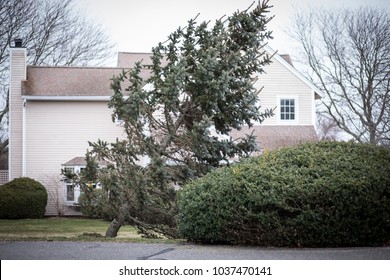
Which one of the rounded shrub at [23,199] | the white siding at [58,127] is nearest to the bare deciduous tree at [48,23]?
the rounded shrub at [23,199]

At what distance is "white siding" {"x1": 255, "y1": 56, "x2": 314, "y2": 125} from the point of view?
797 inches

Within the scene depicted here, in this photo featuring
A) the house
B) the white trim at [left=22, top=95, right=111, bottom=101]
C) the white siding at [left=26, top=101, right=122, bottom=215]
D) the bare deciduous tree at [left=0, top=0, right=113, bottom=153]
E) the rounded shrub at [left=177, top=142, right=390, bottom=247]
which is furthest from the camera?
the white siding at [left=26, top=101, right=122, bottom=215]

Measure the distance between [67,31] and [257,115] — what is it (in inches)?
150

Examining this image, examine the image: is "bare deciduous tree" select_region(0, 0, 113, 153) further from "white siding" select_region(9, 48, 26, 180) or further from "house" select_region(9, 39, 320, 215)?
"white siding" select_region(9, 48, 26, 180)

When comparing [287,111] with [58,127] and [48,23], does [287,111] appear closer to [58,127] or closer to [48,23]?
[58,127]

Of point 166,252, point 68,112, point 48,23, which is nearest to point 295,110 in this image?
point 68,112

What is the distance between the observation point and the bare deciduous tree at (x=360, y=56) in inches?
407

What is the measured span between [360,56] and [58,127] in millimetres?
10960

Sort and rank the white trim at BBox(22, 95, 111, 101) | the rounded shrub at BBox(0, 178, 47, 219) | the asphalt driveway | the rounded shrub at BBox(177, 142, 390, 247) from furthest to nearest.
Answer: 1. the white trim at BBox(22, 95, 111, 101)
2. the rounded shrub at BBox(0, 178, 47, 219)
3. the rounded shrub at BBox(177, 142, 390, 247)
4. the asphalt driveway

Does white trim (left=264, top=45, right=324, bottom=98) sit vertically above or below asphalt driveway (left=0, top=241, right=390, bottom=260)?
above

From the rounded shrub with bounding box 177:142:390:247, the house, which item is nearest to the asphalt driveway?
the rounded shrub with bounding box 177:142:390:247

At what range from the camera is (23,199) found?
16359mm

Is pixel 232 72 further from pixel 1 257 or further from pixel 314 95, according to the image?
pixel 314 95
